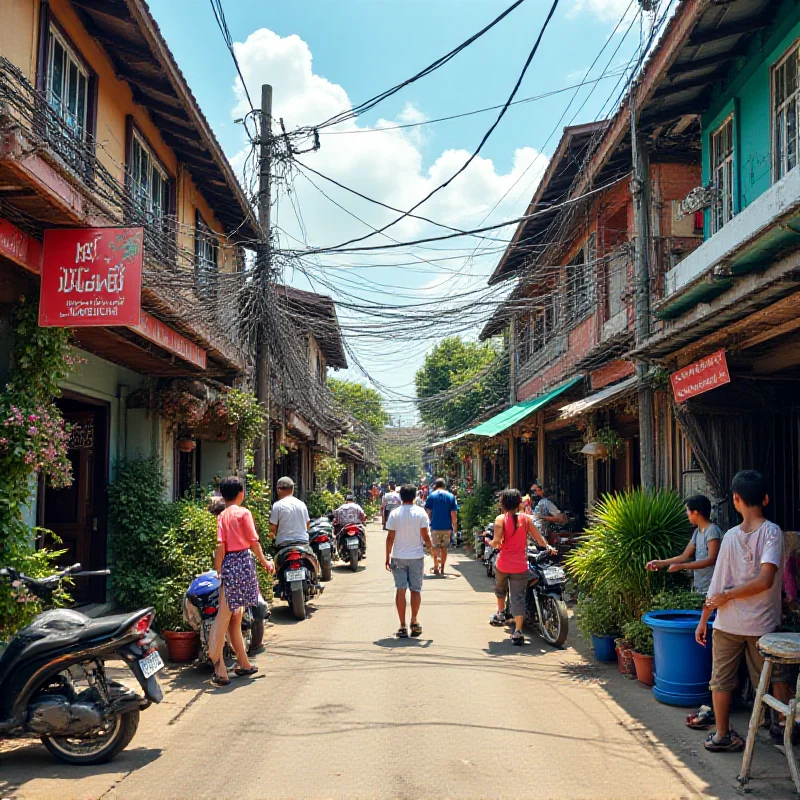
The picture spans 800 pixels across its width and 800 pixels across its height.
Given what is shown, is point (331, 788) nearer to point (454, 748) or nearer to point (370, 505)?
point (454, 748)

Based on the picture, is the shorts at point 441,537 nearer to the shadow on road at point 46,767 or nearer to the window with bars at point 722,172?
the window with bars at point 722,172

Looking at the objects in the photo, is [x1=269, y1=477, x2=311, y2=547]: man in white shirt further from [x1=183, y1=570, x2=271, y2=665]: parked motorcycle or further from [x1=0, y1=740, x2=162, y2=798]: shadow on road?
[x1=0, y1=740, x2=162, y2=798]: shadow on road

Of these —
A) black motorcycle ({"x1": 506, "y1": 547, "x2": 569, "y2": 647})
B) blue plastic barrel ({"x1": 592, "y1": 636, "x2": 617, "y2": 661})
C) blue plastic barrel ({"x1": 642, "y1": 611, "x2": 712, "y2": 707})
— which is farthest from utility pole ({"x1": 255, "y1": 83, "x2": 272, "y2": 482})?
blue plastic barrel ({"x1": 642, "y1": 611, "x2": 712, "y2": 707})

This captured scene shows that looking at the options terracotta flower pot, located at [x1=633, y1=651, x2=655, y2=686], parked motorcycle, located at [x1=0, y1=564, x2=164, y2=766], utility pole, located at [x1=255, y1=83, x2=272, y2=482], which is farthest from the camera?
utility pole, located at [x1=255, y1=83, x2=272, y2=482]

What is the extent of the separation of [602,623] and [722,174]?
553 centimetres

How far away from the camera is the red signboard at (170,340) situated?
25.4 ft

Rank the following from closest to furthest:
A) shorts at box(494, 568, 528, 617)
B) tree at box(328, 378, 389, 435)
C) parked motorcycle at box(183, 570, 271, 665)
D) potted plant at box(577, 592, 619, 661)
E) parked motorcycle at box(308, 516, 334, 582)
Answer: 1. parked motorcycle at box(183, 570, 271, 665)
2. potted plant at box(577, 592, 619, 661)
3. shorts at box(494, 568, 528, 617)
4. parked motorcycle at box(308, 516, 334, 582)
5. tree at box(328, 378, 389, 435)

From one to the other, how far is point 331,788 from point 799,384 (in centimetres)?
647

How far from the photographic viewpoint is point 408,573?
895 cm

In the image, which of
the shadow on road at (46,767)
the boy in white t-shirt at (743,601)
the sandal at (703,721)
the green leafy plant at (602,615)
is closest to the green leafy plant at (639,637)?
the green leafy plant at (602,615)

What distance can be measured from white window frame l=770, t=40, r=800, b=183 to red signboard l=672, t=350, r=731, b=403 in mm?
2058

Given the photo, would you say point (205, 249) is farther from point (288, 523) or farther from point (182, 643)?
point (182, 643)

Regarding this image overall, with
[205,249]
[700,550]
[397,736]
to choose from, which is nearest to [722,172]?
[700,550]

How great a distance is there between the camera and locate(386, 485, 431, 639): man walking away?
8.86 m
